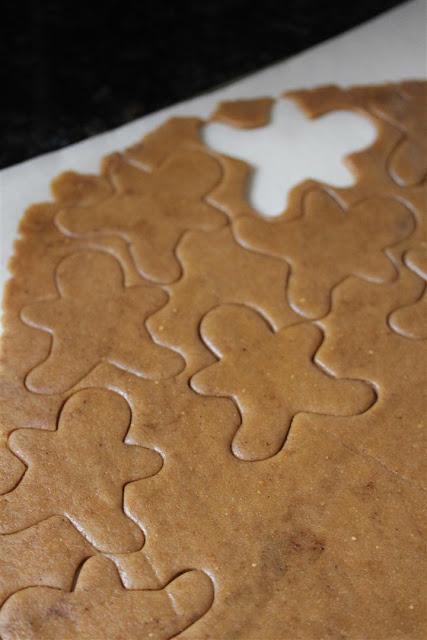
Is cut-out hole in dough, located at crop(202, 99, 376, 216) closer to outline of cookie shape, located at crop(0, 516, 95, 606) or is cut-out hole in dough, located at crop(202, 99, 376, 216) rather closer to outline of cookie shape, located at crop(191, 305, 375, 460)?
outline of cookie shape, located at crop(191, 305, 375, 460)

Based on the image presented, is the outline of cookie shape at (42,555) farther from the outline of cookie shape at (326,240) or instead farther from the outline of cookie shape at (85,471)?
the outline of cookie shape at (326,240)

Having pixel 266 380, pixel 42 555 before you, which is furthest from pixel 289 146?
pixel 42 555

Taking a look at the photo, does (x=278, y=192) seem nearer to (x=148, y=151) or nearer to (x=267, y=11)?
(x=148, y=151)

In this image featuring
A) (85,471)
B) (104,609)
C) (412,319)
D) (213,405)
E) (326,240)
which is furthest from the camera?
(326,240)

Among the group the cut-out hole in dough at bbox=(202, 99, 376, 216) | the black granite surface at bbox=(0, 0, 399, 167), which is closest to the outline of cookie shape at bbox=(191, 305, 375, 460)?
the cut-out hole in dough at bbox=(202, 99, 376, 216)

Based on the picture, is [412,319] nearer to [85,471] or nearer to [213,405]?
[213,405]

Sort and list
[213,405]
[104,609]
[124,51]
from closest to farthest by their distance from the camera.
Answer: [104,609], [213,405], [124,51]

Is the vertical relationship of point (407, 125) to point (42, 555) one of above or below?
above
